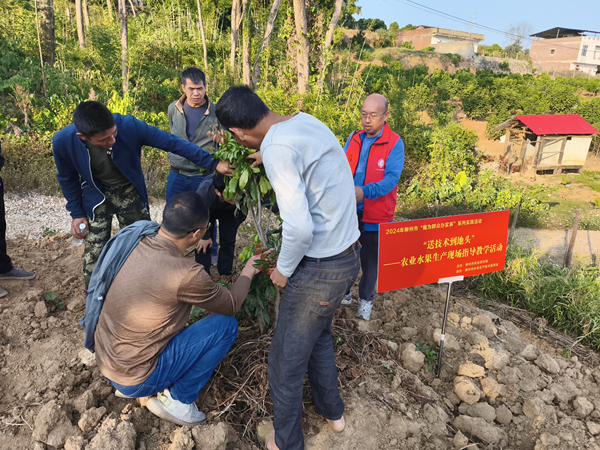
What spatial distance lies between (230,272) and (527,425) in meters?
2.56

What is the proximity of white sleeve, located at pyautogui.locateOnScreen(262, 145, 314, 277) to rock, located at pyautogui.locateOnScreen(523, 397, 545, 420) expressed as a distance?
2.25 meters

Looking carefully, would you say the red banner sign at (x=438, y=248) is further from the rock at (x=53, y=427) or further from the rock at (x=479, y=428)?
the rock at (x=53, y=427)

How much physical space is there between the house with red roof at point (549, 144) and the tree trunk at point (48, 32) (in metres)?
14.4

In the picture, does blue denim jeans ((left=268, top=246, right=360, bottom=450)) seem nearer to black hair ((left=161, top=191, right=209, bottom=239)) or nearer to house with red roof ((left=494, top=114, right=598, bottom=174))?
black hair ((left=161, top=191, right=209, bottom=239))

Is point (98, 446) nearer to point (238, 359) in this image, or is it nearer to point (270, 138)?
point (238, 359)

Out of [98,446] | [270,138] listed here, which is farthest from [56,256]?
[270,138]

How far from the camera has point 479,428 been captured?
2498mm

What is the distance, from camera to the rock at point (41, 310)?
2938mm

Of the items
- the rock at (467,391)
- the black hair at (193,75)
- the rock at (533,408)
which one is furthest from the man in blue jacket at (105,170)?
the rock at (533,408)

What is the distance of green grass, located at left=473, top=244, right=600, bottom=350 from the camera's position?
3.78 m

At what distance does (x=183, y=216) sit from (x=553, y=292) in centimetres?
390

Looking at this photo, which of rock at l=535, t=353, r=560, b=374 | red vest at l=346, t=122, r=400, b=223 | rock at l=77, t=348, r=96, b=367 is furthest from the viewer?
rock at l=535, t=353, r=560, b=374

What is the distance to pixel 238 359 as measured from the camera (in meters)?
2.58

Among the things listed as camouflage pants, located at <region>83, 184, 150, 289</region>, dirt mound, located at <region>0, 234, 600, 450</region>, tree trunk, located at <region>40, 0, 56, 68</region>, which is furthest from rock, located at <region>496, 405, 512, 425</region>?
tree trunk, located at <region>40, 0, 56, 68</region>
